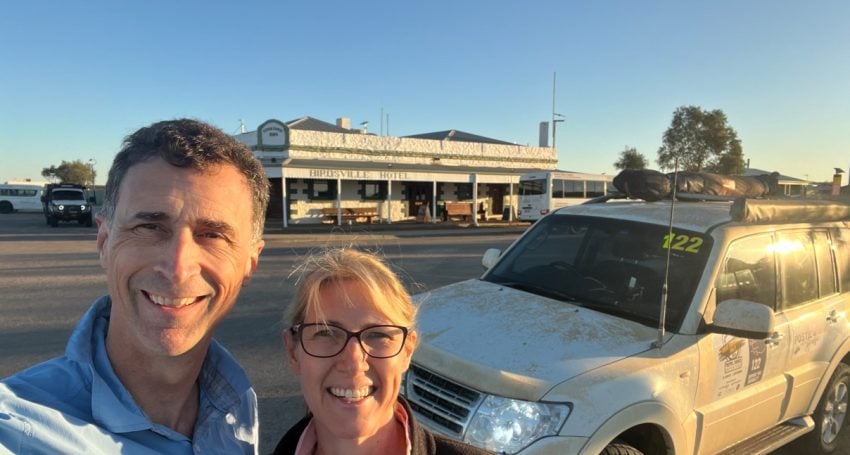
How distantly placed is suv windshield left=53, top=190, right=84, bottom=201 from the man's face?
29623 mm

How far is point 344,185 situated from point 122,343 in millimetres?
28346

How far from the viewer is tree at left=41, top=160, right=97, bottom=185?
73312mm

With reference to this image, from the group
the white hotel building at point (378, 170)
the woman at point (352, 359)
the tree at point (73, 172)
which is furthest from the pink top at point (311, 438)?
the tree at point (73, 172)

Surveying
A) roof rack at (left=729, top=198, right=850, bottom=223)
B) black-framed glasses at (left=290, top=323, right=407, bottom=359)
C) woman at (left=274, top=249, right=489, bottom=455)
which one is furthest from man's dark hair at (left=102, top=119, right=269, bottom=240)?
roof rack at (left=729, top=198, right=850, bottom=223)

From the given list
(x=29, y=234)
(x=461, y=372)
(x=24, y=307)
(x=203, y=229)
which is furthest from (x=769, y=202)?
(x=29, y=234)

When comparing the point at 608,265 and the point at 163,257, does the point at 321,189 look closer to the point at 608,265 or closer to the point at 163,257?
the point at 608,265

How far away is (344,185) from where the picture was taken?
96.4 ft

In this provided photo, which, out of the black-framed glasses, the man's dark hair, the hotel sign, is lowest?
the black-framed glasses

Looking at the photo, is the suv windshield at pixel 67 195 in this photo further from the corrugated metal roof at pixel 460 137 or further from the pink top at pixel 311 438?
the pink top at pixel 311 438

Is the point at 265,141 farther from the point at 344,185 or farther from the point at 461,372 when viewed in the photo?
the point at 461,372

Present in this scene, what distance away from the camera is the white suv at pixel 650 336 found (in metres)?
2.35

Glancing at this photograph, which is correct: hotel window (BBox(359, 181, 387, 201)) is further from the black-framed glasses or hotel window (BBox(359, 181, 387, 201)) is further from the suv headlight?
the black-framed glasses

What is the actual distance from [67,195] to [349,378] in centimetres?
3029

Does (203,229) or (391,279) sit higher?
(203,229)
